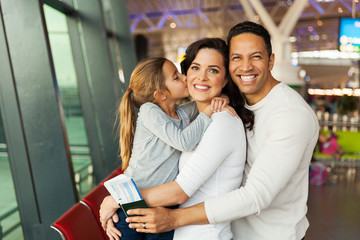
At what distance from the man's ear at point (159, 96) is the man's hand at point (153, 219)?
0.70 m

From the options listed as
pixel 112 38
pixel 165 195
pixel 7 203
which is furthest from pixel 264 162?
pixel 112 38

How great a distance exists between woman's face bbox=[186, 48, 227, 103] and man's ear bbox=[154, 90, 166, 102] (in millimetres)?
235

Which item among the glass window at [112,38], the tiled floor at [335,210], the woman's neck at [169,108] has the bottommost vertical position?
the tiled floor at [335,210]

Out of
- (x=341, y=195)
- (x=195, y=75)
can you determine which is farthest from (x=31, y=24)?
(x=341, y=195)

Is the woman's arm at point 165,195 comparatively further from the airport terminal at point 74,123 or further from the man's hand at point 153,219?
the airport terminal at point 74,123

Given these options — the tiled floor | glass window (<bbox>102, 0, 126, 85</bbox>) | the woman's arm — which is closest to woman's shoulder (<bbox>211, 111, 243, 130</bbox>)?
the woman's arm

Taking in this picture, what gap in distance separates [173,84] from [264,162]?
777 millimetres

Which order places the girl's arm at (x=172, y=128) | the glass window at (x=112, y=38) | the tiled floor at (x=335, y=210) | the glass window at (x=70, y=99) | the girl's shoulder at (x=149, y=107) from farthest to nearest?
the glass window at (x=112, y=38), the glass window at (x=70, y=99), the tiled floor at (x=335, y=210), the girl's shoulder at (x=149, y=107), the girl's arm at (x=172, y=128)

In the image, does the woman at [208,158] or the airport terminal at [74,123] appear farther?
the airport terminal at [74,123]

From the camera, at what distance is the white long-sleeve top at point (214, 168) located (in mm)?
1512

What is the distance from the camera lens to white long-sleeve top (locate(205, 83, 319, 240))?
58.3 inches

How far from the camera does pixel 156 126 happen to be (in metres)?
1.78

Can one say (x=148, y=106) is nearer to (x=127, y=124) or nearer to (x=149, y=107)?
(x=149, y=107)

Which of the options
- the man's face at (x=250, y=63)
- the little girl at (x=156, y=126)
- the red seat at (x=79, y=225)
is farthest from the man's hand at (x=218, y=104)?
the red seat at (x=79, y=225)
